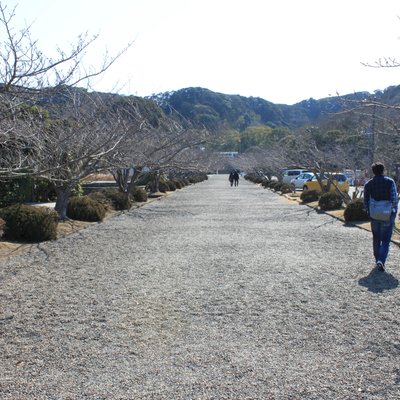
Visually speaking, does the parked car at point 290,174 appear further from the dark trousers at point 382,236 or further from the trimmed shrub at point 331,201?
the dark trousers at point 382,236

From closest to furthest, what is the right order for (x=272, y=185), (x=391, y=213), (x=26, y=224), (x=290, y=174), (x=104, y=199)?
(x=391, y=213)
(x=26, y=224)
(x=104, y=199)
(x=272, y=185)
(x=290, y=174)

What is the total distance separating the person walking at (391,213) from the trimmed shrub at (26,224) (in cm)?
774

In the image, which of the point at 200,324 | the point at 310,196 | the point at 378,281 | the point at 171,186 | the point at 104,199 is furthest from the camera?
the point at 171,186

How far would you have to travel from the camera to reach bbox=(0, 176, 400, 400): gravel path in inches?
172

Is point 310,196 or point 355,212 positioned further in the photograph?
point 310,196

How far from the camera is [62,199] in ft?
58.3

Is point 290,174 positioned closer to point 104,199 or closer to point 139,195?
point 139,195

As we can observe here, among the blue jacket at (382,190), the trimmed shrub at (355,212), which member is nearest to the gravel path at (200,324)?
the blue jacket at (382,190)

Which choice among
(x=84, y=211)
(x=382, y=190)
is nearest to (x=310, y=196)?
(x=84, y=211)

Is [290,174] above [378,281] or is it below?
below

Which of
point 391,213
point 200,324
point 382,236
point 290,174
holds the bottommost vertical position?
point 290,174

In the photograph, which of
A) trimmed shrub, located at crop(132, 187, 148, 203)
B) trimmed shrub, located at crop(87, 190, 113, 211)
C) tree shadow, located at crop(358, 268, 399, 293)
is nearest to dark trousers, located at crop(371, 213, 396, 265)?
tree shadow, located at crop(358, 268, 399, 293)

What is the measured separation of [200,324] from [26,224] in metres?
8.34

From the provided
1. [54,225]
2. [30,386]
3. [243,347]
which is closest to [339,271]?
[243,347]
